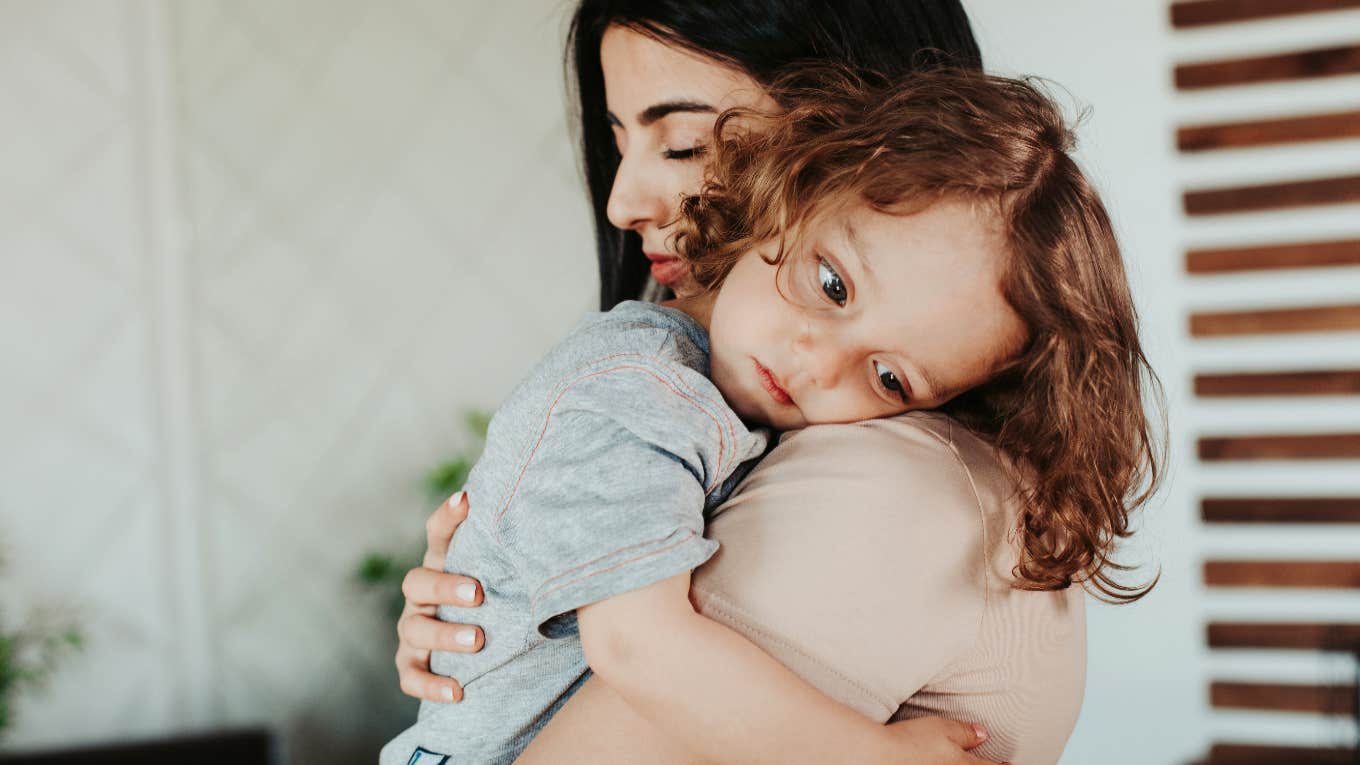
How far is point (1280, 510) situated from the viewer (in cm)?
314

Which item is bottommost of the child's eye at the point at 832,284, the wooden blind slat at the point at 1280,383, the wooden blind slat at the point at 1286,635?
the wooden blind slat at the point at 1286,635

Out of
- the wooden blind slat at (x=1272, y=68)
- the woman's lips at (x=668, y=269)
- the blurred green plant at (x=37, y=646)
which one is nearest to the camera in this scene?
the woman's lips at (x=668, y=269)

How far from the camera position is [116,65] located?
2.61 m

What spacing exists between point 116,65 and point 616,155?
1.95 meters

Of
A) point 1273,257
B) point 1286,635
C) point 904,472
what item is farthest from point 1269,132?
point 904,472

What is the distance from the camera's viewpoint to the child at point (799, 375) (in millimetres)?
672

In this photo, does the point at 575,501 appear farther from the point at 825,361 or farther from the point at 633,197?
the point at 633,197

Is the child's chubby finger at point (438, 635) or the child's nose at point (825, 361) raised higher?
the child's nose at point (825, 361)

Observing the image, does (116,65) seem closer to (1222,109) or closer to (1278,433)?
(1222,109)

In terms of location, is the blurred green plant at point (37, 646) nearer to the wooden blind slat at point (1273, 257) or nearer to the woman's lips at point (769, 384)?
the woman's lips at point (769, 384)

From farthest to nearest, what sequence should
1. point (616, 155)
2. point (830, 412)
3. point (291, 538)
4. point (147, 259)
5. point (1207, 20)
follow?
point (1207, 20)
point (291, 538)
point (147, 259)
point (616, 155)
point (830, 412)

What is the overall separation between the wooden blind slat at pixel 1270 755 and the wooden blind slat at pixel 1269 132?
6.30 ft

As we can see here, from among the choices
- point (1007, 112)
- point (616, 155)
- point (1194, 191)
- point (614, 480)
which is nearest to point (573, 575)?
point (614, 480)

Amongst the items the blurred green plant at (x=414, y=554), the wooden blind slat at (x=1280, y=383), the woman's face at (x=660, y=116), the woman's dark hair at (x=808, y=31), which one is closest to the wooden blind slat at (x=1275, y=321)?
the wooden blind slat at (x=1280, y=383)
